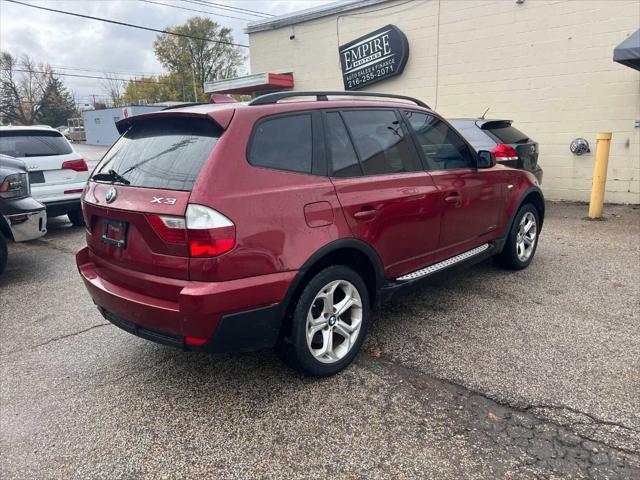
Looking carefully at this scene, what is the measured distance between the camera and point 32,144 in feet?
23.6

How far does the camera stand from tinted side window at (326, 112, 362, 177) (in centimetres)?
307

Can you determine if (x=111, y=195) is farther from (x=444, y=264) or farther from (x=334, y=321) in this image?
(x=444, y=264)

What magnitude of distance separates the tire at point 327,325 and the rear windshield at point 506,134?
4.83 metres

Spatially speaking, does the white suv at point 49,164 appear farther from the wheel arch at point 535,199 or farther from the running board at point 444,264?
the wheel arch at point 535,199

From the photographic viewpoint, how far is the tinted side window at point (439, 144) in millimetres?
3807

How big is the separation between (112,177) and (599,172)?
→ 24.3 ft

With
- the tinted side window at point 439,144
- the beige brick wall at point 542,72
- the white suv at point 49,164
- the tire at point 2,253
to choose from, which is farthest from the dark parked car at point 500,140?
the tire at point 2,253

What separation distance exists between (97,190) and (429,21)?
9.65 metres

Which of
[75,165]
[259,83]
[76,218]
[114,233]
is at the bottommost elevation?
[76,218]

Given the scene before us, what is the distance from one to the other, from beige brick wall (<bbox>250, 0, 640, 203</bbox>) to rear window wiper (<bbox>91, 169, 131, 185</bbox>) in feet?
28.8

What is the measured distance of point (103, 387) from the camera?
3.08 meters

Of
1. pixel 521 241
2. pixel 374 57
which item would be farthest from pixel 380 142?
pixel 374 57

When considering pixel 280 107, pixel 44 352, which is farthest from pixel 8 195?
pixel 280 107

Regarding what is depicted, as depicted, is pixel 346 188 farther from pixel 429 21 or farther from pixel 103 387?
pixel 429 21
